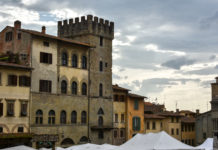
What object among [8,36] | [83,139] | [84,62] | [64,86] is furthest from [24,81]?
[83,139]

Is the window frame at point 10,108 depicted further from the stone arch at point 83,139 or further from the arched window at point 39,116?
the stone arch at point 83,139

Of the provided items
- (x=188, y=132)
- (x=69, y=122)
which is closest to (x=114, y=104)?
(x=69, y=122)

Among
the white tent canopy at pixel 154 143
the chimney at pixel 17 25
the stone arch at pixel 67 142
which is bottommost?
the stone arch at pixel 67 142

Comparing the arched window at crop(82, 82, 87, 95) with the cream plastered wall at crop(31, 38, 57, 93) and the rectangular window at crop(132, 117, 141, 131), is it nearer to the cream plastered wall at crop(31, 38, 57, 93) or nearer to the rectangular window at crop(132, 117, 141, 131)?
the cream plastered wall at crop(31, 38, 57, 93)

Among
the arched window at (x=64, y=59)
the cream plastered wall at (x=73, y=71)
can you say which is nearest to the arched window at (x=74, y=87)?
the cream plastered wall at (x=73, y=71)

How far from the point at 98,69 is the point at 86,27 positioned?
5.11 m

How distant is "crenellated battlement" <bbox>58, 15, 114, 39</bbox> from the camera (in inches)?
1913

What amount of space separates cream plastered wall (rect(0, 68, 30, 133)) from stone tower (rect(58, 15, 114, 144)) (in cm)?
936

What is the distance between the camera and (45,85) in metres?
41.6

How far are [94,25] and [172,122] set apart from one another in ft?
78.0

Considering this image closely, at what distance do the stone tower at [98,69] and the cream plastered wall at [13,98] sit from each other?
9.36m

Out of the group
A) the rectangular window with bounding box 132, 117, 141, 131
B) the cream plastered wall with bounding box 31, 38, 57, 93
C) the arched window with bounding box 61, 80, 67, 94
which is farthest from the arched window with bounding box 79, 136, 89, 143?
the rectangular window with bounding box 132, 117, 141, 131

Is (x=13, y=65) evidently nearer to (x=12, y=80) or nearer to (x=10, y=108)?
(x=12, y=80)

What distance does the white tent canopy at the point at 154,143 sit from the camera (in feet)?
96.1
